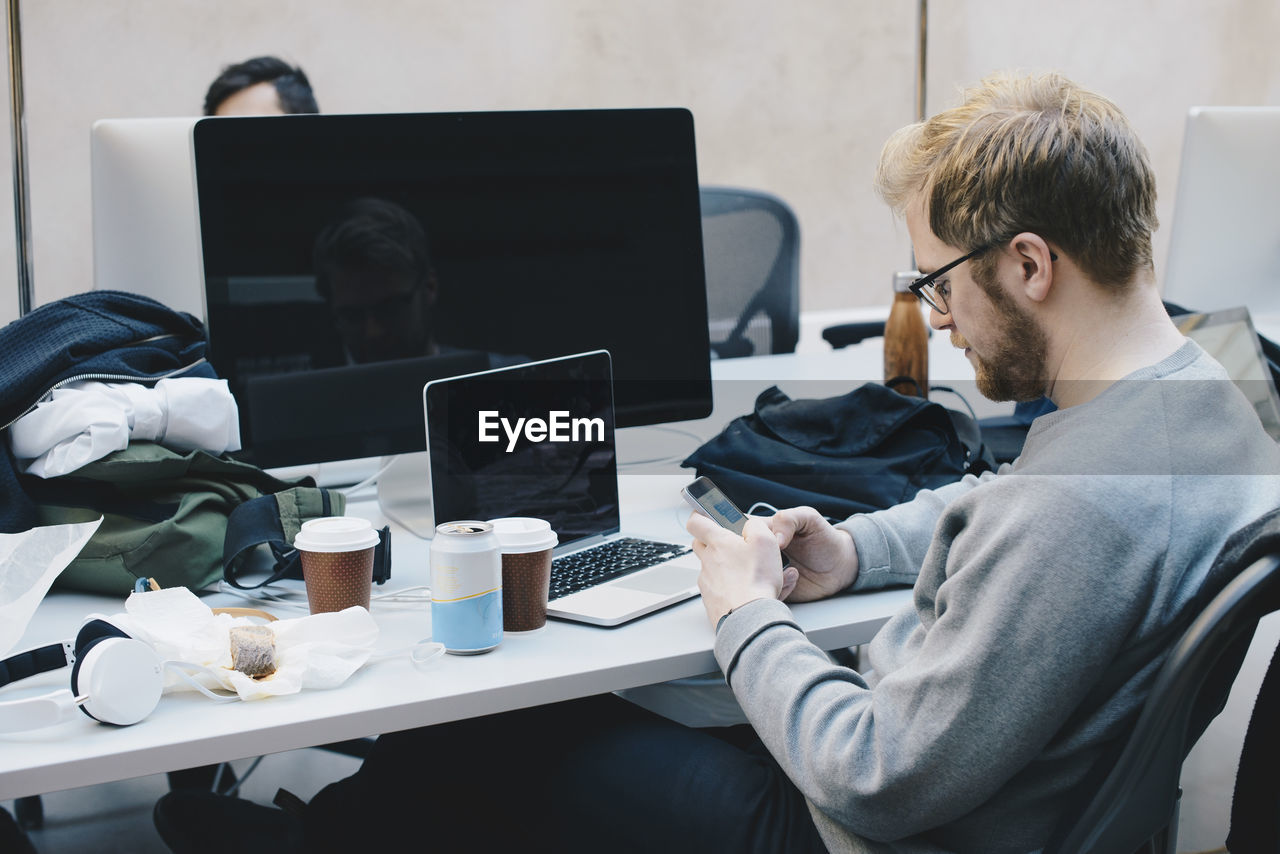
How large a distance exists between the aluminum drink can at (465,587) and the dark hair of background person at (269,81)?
1.78m

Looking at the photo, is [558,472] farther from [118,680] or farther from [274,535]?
[118,680]

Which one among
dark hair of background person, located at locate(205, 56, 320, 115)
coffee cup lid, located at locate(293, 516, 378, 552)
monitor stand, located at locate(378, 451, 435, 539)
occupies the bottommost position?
monitor stand, located at locate(378, 451, 435, 539)

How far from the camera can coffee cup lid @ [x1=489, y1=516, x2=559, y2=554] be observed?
101 cm

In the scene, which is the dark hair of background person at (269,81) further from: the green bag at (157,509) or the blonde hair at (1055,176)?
the blonde hair at (1055,176)

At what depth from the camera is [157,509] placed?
1.18 metres

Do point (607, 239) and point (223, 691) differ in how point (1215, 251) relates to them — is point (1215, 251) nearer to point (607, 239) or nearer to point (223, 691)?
point (607, 239)

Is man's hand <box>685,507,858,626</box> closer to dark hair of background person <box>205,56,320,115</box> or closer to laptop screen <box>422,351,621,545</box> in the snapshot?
laptop screen <box>422,351,621,545</box>

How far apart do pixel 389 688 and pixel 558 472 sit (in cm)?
43

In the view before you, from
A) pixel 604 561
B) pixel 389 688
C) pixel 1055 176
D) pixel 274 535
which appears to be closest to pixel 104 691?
pixel 389 688

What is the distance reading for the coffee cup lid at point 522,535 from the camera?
1008mm

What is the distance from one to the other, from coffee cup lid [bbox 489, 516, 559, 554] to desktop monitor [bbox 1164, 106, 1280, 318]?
1593 millimetres

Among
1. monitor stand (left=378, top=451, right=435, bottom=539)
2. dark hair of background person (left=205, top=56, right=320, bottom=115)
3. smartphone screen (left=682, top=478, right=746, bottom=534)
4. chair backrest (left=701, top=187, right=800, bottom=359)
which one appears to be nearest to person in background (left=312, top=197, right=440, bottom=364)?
monitor stand (left=378, top=451, right=435, bottom=539)

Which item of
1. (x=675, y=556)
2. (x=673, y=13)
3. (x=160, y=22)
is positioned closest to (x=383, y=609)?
(x=675, y=556)

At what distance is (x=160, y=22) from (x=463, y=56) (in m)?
0.90
